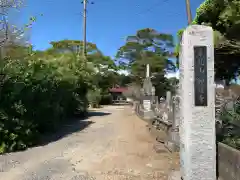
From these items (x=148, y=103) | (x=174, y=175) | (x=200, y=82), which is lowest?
(x=174, y=175)

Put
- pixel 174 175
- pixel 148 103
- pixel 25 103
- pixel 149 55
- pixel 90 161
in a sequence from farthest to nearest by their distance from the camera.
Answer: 1. pixel 149 55
2. pixel 148 103
3. pixel 25 103
4. pixel 90 161
5. pixel 174 175

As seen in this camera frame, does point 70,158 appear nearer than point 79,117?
Yes

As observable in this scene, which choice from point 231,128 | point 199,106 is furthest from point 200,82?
point 231,128

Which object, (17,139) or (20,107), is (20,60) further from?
(17,139)

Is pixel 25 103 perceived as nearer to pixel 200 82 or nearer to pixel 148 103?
pixel 200 82

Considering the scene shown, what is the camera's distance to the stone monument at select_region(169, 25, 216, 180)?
5785 mm

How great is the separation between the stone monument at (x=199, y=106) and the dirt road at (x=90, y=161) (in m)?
1.31

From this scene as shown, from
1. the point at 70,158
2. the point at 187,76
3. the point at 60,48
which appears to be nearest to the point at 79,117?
the point at 70,158

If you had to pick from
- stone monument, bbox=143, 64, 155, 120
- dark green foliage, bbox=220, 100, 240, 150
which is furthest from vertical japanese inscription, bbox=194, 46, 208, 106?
stone monument, bbox=143, 64, 155, 120

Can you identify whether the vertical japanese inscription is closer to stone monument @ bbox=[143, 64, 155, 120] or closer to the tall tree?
stone monument @ bbox=[143, 64, 155, 120]

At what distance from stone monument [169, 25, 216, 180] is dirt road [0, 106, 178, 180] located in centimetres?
131

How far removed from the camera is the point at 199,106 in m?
5.79

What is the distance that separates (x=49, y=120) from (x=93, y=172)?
5.92 metres

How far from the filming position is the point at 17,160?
327 inches
